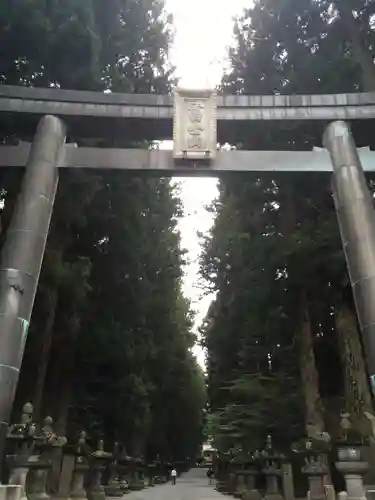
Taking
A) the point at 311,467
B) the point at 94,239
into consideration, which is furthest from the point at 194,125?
the point at 311,467

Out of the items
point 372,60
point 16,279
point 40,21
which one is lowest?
point 16,279

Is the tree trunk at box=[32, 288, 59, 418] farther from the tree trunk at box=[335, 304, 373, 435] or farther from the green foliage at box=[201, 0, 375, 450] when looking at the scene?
the tree trunk at box=[335, 304, 373, 435]

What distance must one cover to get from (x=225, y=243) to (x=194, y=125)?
8.60 meters

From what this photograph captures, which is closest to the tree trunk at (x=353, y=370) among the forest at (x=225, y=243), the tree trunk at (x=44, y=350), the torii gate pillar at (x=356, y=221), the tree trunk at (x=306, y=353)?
the forest at (x=225, y=243)

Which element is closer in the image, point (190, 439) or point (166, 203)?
point (166, 203)

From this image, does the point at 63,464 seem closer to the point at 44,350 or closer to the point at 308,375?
the point at 44,350

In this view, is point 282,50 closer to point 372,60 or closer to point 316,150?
point 372,60

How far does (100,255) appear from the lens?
13.6 meters

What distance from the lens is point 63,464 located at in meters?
11.5

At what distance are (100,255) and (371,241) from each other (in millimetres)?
7311

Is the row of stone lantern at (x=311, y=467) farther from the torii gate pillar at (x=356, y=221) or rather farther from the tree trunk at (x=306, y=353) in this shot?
the torii gate pillar at (x=356, y=221)

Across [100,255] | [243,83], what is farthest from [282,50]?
[100,255]

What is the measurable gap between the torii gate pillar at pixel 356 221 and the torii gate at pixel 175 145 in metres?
0.02

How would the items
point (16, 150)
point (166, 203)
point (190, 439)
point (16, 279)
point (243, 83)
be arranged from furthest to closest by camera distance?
1. point (190, 439)
2. point (166, 203)
3. point (243, 83)
4. point (16, 150)
5. point (16, 279)
